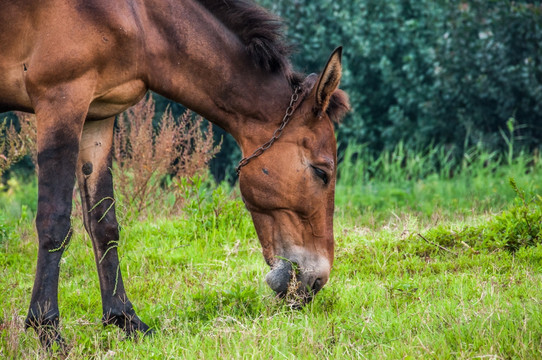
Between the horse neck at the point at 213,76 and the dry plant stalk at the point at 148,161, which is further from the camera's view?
the dry plant stalk at the point at 148,161

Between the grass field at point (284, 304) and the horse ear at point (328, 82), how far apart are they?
128cm

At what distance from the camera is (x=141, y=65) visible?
3.88m

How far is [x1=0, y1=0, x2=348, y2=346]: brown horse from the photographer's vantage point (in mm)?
3711

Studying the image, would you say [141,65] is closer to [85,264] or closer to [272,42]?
[272,42]

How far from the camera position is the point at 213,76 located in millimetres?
4078

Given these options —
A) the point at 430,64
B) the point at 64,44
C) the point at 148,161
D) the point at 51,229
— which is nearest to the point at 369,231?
the point at 148,161

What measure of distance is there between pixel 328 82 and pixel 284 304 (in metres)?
1.45

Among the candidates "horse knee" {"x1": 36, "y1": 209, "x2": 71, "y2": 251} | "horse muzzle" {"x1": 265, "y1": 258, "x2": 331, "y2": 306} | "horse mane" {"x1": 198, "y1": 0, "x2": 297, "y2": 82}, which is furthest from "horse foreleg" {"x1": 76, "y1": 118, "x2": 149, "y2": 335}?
"horse mane" {"x1": 198, "y1": 0, "x2": 297, "y2": 82}

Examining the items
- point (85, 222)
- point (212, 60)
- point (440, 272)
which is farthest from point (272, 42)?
point (440, 272)

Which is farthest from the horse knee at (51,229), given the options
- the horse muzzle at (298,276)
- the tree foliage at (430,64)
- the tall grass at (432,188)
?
the tree foliage at (430,64)

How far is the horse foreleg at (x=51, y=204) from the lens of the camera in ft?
11.5

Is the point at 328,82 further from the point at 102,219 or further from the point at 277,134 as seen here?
the point at 102,219

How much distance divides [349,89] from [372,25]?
1223 millimetres

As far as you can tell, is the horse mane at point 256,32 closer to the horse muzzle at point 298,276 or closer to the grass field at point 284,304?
Answer: the horse muzzle at point 298,276
